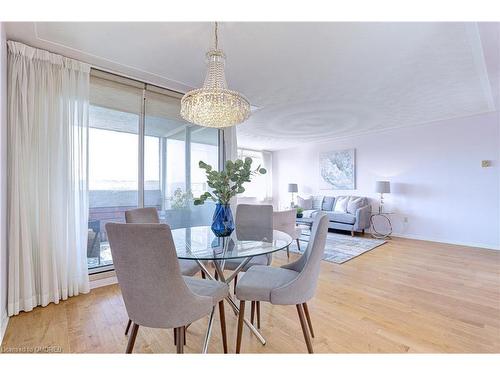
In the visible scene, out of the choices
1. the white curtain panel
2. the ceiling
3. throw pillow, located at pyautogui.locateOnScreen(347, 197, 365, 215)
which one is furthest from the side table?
the white curtain panel

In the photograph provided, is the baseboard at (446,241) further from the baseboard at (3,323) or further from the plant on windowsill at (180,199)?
the baseboard at (3,323)

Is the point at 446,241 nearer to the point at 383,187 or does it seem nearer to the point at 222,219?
the point at 383,187

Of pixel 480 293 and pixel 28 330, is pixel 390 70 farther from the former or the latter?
pixel 28 330

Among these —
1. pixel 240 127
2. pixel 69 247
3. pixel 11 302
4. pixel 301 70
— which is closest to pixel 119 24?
pixel 301 70

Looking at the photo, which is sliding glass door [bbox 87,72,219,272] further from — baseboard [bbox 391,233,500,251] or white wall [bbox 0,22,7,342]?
baseboard [bbox 391,233,500,251]

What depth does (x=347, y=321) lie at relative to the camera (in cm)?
200

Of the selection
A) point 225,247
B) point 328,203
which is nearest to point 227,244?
point 225,247

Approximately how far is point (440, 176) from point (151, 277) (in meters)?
5.68

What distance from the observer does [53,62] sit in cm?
232

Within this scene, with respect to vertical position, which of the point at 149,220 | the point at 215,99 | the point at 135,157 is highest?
the point at 215,99

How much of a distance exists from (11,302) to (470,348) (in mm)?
3588

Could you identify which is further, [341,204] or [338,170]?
[338,170]
